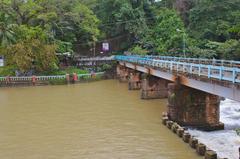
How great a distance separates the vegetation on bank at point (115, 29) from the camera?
2149 inches

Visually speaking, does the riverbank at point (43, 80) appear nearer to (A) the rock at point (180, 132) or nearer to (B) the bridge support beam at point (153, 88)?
(B) the bridge support beam at point (153, 88)

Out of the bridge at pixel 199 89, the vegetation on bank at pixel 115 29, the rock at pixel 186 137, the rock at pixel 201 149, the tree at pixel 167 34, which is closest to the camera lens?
the rock at pixel 201 149

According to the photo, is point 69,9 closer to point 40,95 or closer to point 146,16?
point 146,16

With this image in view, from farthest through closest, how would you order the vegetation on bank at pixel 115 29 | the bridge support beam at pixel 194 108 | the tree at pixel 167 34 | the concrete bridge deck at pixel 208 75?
1. the tree at pixel 167 34
2. the vegetation on bank at pixel 115 29
3. the bridge support beam at pixel 194 108
4. the concrete bridge deck at pixel 208 75

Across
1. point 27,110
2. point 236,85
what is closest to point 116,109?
point 27,110

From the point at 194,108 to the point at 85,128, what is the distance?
745cm

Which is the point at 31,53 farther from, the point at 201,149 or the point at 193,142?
the point at 201,149

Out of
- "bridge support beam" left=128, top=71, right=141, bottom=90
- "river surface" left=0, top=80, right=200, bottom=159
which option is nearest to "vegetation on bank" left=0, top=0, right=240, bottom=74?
"bridge support beam" left=128, top=71, right=141, bottom=90

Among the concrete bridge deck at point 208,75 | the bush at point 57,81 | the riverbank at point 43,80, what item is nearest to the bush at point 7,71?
the riverbank at point 43,80

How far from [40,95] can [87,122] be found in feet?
51.8

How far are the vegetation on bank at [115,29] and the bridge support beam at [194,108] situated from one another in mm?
21347

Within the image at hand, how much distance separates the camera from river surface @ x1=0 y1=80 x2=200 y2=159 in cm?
2061

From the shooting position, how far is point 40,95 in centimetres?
4256

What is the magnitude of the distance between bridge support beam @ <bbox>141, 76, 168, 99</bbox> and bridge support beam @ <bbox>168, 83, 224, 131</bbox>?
38.3 ft
